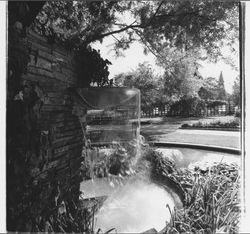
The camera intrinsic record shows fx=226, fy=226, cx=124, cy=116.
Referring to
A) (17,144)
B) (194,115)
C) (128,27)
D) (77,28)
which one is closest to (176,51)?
(128,27)

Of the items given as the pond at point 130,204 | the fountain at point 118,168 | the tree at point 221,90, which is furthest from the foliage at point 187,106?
the pond at point 130,204

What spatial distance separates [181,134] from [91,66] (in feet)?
6.49

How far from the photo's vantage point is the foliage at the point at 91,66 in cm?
297

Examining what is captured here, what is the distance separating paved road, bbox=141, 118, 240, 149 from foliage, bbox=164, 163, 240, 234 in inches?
16.0

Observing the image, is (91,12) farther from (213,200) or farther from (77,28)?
(213,200)

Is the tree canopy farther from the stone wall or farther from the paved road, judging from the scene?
the paved road

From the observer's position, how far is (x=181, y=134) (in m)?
3.98

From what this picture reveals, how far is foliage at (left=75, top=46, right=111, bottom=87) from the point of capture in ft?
9.76

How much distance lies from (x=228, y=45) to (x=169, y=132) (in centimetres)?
167

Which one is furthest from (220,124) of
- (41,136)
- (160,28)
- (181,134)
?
(41,136)

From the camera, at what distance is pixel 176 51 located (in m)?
2.80

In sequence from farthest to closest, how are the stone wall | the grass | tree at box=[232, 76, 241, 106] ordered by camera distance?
the grass, tree at box=[232, 76, 241, 106], the stone wall

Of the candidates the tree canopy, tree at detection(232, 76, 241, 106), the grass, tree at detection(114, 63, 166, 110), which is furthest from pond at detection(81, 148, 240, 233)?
the tree canopy

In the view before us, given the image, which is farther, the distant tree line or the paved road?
the paved road
